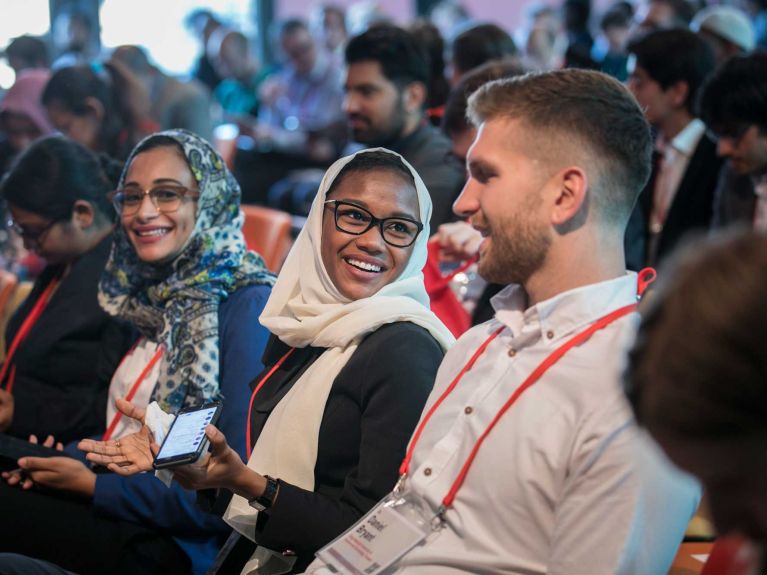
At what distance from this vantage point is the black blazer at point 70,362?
2.96 metres

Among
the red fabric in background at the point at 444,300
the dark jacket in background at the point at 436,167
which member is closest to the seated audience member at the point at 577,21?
the dark jacket in background at the point at 436,167

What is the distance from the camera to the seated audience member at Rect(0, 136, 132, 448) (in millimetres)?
2998

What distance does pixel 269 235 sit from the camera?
Result: 4.16 metres

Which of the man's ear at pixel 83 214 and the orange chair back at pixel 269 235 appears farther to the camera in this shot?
the orange chair back at pixel 269 235

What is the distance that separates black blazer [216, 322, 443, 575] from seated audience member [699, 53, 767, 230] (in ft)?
6.53

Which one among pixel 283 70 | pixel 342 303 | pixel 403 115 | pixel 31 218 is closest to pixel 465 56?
pixel 403 115

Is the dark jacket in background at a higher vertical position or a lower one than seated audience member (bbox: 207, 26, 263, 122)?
lower

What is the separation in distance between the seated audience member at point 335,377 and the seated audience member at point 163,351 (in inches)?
9.4

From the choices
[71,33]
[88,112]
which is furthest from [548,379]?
[71,33]

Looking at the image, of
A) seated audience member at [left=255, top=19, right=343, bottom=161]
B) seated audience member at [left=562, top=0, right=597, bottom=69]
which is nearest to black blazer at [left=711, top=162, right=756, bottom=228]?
seated audience member at [left=562, top=0, right=597, bottom=69]

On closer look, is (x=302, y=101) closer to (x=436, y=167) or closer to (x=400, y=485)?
(x=436, y=167)

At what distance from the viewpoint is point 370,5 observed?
9.66 m

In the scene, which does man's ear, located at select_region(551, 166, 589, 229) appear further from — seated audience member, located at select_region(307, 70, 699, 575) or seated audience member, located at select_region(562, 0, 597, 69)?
seated audience member, located at select_region(562, 0, 597, 69)

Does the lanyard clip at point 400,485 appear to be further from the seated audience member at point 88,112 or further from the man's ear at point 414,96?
the seated audience member at point 88,112
